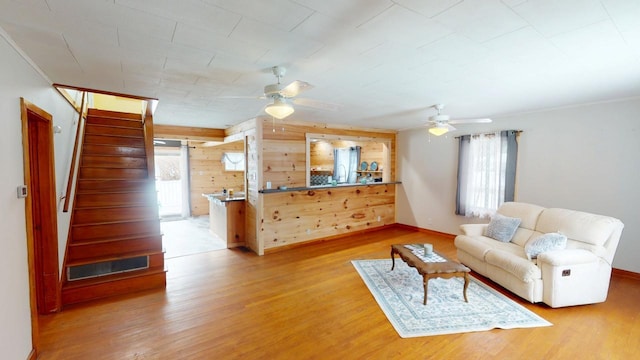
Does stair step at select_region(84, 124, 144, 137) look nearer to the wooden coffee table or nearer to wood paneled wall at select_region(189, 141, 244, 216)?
wood paneled wall at select_region(189, 141, 244, 216)

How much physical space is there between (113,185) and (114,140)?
1.07m

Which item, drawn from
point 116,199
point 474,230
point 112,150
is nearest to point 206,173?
point 112,150

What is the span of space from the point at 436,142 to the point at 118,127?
21.1 feet

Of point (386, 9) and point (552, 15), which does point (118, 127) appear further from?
point (552, 15)

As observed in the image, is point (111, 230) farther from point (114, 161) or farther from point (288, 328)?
point (288, 328)

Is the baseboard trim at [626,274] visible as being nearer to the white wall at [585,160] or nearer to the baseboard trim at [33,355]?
the white wall at [585,160]

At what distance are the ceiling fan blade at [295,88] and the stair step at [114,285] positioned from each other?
9.37 feet

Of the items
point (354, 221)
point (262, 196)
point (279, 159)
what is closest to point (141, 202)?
point (262, 196)

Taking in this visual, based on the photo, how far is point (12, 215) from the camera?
1906 mm

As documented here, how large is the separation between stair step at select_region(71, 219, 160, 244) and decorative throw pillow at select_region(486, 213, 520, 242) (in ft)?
16.2

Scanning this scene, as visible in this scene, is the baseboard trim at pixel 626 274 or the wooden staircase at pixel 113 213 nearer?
the wooden staircase at pixel 113 213

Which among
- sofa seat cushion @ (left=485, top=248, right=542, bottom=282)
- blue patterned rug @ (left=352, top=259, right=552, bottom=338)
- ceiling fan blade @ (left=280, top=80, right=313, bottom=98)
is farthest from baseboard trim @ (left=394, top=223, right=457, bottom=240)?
ceiling fan blade @ (left=280, top=80, right=313, bottom=98)

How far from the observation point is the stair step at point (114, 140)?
15.4 feet

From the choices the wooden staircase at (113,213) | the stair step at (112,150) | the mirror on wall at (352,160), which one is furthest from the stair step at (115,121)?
the mirror on wall at (352,160)
